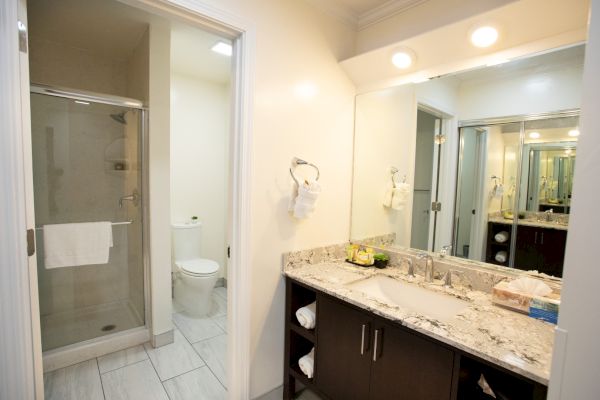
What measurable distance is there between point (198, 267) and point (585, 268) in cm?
271

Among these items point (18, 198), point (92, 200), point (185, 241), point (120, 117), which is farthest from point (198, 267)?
point (18, 198)

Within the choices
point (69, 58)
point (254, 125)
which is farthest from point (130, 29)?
point (254, 125)

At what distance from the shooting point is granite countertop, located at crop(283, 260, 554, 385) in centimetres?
89

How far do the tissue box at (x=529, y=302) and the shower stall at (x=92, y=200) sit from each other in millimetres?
2408

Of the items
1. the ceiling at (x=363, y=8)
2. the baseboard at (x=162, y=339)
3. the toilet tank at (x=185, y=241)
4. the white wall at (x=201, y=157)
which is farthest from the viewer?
the white wall at (x=201, y=157)

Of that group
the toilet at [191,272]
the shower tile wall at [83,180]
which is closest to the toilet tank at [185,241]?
the toilet at [191,272]

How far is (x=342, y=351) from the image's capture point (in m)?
1.43

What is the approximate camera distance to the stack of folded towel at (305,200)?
1.65m

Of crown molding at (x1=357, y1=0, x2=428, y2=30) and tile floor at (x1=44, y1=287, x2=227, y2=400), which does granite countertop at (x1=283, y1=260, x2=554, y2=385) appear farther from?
crown molding at (x1=357, y1=0, x2=428, y2=30)

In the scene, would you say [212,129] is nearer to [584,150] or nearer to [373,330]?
[373,330]

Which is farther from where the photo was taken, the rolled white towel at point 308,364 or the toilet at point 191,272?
the toilet at point 191,272

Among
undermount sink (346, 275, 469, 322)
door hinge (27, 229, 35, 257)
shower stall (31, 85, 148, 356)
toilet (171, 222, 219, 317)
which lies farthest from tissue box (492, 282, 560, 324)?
shower stall (31, 85, 148, 356)

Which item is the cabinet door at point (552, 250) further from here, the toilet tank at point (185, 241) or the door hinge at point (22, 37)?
the toilet tank at point (185, 241)

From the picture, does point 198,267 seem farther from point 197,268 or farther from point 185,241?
point 185,241
